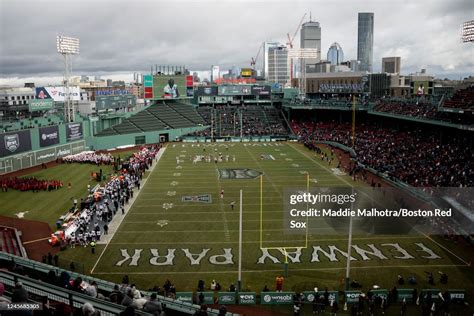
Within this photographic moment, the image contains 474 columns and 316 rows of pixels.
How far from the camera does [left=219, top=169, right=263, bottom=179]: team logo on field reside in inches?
1777

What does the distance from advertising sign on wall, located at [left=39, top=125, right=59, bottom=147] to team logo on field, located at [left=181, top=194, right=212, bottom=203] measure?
81.0 ft

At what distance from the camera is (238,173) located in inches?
1857

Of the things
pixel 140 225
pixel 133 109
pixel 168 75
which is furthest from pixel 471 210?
pixel 168 75

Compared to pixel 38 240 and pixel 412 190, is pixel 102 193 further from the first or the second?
pixel 412 190

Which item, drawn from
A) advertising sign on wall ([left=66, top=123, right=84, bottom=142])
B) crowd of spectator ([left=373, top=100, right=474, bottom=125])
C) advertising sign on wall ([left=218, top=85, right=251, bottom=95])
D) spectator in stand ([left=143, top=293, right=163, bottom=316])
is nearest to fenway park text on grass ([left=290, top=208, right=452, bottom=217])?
spectator in stand ([left=143, top=293, right=163, bottom=316])

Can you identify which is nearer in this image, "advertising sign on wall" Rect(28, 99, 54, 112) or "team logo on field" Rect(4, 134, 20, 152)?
"team logo on field" Rect(4, 134, 20, 152)

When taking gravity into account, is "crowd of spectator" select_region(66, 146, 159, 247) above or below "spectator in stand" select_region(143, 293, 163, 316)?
below

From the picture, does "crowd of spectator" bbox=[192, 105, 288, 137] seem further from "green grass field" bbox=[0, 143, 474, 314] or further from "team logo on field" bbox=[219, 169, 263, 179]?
"green grass field" bbox=[0, 143, 474, 314]

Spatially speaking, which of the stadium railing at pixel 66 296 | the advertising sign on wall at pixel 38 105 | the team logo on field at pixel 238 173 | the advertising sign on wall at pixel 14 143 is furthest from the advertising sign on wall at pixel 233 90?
the stadium railing at pixel 66 296

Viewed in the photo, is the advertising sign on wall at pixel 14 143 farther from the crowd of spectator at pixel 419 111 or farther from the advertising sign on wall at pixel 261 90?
the advertising sign on wall at pixel 261 90

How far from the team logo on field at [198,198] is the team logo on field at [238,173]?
26.3ft

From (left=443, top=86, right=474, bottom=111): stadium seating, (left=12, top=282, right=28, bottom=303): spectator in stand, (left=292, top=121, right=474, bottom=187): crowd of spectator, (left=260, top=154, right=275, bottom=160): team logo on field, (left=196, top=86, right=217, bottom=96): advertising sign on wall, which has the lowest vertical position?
(left=260, top=154, right=275, bottom=160): team logo on field

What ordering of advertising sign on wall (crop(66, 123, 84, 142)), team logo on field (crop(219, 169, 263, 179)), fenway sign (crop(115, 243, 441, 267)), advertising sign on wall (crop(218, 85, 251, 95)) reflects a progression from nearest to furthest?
fenway sign (crop(115, 243, 441, 267)) → team logo on field (crop(219, 169, 263, 179)) → advertising sign on wall (crop(66, 123, 84, 142)) → advertising sign on wall (crop(218, 85, 251, 95))

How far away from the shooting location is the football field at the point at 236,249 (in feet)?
71.3
